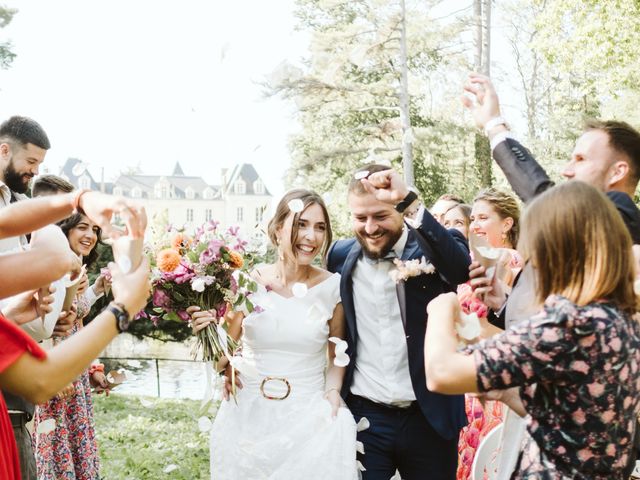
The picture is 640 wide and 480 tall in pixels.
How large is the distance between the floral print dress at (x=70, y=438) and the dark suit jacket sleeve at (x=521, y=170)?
3.29m

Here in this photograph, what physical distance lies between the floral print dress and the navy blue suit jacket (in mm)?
2128

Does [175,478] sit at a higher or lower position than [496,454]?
lower

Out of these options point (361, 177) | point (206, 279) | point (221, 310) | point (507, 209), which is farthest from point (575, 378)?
point (507, 209)

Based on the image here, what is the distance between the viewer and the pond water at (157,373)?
12.7 m

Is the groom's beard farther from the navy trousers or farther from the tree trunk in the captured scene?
the tree trunk

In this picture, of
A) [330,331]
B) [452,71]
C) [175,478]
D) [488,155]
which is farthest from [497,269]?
[452,71]

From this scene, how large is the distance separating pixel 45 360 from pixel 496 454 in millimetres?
2053

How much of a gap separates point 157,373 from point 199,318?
9.31 m

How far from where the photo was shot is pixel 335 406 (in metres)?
3.58

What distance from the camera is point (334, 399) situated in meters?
3.61

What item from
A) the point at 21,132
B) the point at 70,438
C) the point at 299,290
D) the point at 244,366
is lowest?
the point at 70,438

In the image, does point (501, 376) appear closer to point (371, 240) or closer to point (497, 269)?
point (497, 269)

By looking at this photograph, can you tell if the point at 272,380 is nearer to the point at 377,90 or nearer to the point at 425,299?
the point at 425,299

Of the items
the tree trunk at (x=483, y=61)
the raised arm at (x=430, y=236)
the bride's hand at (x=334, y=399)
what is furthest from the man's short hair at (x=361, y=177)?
the tree trunk at (x=483, y=61)
